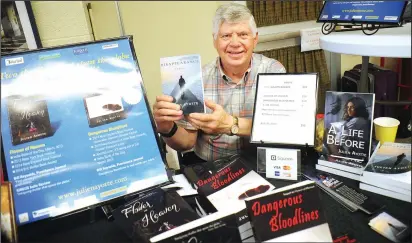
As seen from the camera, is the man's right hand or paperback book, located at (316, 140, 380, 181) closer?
paperback book, located at (316, 140, 380, 181)

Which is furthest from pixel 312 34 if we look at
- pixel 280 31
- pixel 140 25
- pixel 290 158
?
pixel 290 158

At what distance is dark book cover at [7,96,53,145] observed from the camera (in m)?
0.92

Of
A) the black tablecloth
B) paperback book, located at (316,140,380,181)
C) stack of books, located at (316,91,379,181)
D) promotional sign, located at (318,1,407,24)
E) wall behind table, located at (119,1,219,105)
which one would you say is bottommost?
the black tablecloth

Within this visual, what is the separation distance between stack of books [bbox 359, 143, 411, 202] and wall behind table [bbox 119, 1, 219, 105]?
7.83 ft

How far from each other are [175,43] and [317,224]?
2.68 m

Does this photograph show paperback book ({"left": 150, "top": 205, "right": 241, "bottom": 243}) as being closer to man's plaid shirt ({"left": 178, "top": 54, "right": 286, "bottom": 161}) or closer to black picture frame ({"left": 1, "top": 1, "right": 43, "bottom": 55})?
man's plaid shirt ({"left": 178, "top": 54, "right": 286, "bottom": 161})

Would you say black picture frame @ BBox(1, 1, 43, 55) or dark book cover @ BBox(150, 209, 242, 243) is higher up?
black picture frame @ BBox(1, 1, 43, 55)

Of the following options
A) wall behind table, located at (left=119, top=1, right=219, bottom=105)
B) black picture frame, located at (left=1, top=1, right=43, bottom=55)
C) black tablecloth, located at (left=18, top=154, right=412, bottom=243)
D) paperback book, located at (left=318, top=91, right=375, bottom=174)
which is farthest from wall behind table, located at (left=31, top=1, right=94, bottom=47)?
paperback book, located at (left=318, top=91, right=375, bottom=174)

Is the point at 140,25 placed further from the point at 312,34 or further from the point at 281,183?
the point at 281,183

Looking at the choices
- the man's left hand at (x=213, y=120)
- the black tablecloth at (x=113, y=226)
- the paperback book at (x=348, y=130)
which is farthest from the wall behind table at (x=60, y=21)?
the paperback book at (x=348, y=130)

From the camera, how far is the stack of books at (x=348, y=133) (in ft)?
3.17

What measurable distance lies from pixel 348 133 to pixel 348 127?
0.07 feet

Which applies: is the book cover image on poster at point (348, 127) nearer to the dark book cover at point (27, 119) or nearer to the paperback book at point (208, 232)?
the paperback book at point (208, 232)

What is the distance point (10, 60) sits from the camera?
37.0 inches
